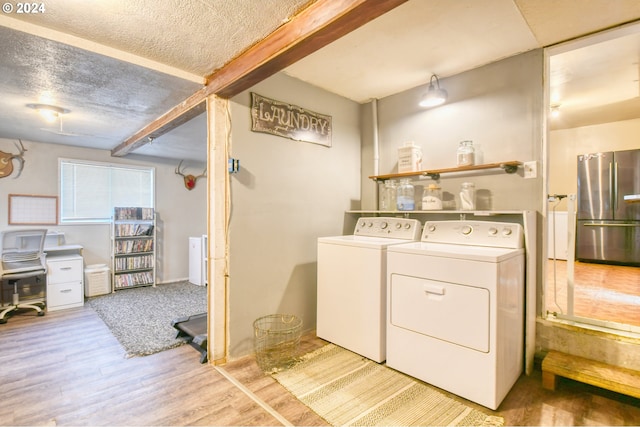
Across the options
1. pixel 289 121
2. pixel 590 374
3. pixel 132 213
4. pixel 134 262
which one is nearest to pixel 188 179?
pixel 132 213

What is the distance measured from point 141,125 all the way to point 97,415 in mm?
2870

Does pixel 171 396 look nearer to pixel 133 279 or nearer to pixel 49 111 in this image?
pixel 49 111

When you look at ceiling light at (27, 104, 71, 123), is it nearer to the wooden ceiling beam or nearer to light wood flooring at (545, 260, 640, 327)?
the wooden ceiling beam

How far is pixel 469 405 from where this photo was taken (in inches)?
67.2

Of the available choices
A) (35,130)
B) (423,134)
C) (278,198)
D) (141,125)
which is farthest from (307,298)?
(35,130)

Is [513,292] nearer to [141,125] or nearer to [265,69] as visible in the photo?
[265,69]

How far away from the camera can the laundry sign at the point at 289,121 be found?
7.89ft

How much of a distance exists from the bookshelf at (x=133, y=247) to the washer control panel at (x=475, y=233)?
14.2ft

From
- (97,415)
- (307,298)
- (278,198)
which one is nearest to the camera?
(97,415)

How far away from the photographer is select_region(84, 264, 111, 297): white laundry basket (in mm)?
4242

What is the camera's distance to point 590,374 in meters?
1.76

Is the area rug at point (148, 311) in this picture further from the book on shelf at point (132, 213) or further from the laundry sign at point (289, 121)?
the laundry sign at point (289, 121)

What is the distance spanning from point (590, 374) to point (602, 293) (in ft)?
5.88

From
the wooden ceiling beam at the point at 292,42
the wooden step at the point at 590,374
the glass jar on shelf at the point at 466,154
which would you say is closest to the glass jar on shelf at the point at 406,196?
the glass jar on shelf at the point at 466,154
